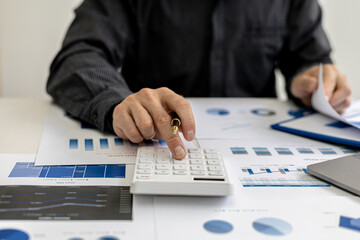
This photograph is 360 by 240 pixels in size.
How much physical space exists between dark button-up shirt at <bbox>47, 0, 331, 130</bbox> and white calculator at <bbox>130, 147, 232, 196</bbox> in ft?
1.66

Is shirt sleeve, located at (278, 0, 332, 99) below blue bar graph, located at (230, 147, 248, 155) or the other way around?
the other way around

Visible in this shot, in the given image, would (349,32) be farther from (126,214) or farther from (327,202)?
(126,214)

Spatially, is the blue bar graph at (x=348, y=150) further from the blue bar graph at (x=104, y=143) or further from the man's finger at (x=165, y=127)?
the blue bar graph at (x=104, y=143)

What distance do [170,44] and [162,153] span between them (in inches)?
22.7

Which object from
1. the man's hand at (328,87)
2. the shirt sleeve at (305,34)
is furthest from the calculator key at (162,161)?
the shirt sleeve at (305,34)

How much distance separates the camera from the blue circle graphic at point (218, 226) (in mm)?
404

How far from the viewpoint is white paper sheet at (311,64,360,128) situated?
749 mm

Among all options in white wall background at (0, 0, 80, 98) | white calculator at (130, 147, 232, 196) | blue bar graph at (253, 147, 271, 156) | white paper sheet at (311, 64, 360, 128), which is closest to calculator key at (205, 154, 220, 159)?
white calculator at (130, 147, 232, 196)

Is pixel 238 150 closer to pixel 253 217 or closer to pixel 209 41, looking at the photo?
pixel 253 217

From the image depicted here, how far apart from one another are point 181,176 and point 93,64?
446mm

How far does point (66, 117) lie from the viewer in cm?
78

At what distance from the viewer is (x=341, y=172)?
54 centimetres

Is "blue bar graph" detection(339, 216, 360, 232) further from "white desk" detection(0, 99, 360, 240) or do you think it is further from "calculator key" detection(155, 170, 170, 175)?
"calculator key" detection(155, 170, 170, 175)

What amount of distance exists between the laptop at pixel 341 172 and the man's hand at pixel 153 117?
0.18 metres
